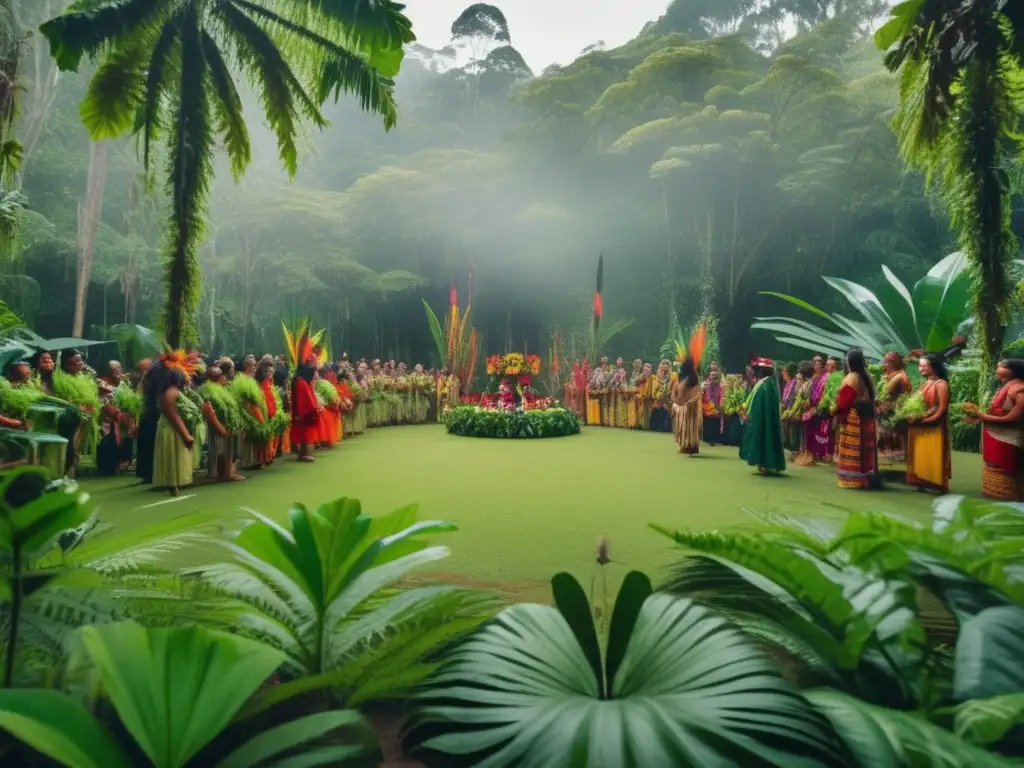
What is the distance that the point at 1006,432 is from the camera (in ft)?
18.5

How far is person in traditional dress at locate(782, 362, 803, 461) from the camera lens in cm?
927

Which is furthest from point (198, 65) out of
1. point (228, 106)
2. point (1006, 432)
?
point (1006, 432)

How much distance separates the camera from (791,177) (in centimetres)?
1959

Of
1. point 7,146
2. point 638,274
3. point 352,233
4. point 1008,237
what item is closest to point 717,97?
point 638,274

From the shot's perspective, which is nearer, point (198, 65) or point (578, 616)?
point (578, 616)

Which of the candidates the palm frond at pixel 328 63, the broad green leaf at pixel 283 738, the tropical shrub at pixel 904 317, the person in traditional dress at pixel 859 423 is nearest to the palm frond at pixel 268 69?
the palm frond at pixel 328 63

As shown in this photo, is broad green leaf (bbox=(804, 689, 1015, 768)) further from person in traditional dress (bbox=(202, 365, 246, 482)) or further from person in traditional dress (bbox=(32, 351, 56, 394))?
person in traditional dress (bbox=(32, 351, 56, 394))

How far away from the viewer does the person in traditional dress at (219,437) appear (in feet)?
22.7

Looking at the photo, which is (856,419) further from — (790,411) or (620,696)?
(620,696)

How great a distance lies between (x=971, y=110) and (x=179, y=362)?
795 cm

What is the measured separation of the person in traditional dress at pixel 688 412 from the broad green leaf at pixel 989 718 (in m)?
8.39

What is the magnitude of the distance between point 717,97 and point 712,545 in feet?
72.3

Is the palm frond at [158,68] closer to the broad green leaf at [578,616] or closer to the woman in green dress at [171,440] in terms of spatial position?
the woman in green dress at [171,440]

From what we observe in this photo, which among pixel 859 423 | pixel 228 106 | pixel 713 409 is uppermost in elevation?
pixel 228 106
